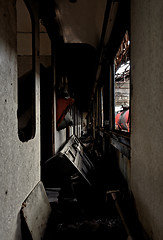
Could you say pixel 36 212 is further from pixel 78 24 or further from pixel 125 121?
pixel 125 121

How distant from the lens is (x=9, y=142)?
3.26ft

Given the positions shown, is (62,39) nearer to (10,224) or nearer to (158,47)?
(158,47)

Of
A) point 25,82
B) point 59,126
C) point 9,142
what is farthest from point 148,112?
point 59,126

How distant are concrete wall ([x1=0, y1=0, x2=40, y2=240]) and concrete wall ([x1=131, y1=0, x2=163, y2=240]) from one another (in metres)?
0.91

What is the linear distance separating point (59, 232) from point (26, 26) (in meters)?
3.06

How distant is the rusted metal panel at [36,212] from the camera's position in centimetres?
117

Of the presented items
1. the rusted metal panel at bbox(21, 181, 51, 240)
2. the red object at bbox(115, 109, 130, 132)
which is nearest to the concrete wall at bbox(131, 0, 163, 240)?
the rusted metal panel at bbox(21, 181, 51, 240)

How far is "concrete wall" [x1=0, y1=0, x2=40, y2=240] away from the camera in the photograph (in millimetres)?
915

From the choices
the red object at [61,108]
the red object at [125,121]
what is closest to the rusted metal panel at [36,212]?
the red object at [61,108]

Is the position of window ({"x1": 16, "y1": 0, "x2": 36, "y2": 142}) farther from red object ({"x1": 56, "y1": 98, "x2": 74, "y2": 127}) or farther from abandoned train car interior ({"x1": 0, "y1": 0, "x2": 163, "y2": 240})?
red object ({"x1": 56, "y1": 98, "x2": 74, "y2": 127})

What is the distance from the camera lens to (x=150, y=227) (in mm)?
978

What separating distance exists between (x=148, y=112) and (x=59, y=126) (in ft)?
7.78

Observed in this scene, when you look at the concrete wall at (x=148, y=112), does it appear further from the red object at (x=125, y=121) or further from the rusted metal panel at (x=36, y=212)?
the red object at (x=125, y=121)

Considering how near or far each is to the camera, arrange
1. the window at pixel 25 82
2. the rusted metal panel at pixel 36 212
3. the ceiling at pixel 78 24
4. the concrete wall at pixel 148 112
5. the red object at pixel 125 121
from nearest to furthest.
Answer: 1. the concrete wall at pixel 148 112
2. the rusted metal panel at pixel 36 212
3. the window at pixel 25 82
4. the ceiling at pixel 78 24
5. the red object at pixel 125 121
